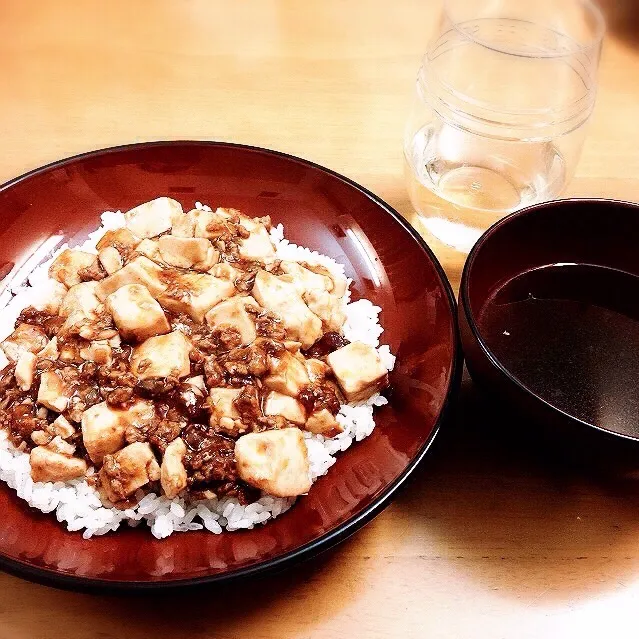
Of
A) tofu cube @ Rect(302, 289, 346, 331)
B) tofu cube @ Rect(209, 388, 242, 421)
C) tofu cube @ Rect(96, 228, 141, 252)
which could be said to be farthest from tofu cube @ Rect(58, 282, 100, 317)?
tofu cube @ Rect(302, 289, 346, 331)

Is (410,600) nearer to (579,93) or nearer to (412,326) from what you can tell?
(412,326)

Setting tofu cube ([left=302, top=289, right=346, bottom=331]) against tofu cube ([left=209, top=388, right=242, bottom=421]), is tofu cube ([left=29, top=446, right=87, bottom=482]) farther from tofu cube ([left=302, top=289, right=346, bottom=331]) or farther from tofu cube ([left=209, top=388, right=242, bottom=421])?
tofu cube ([left=302, top=289, right=346, bottom=331])

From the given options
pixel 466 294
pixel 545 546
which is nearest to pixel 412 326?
pixel 466 294

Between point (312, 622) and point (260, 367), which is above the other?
point (260, 367)

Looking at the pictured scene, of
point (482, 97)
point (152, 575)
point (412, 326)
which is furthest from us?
point (482, 97)

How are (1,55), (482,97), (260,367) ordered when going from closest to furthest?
1. (260,367)
2. (482,97)
3. (1,55)
